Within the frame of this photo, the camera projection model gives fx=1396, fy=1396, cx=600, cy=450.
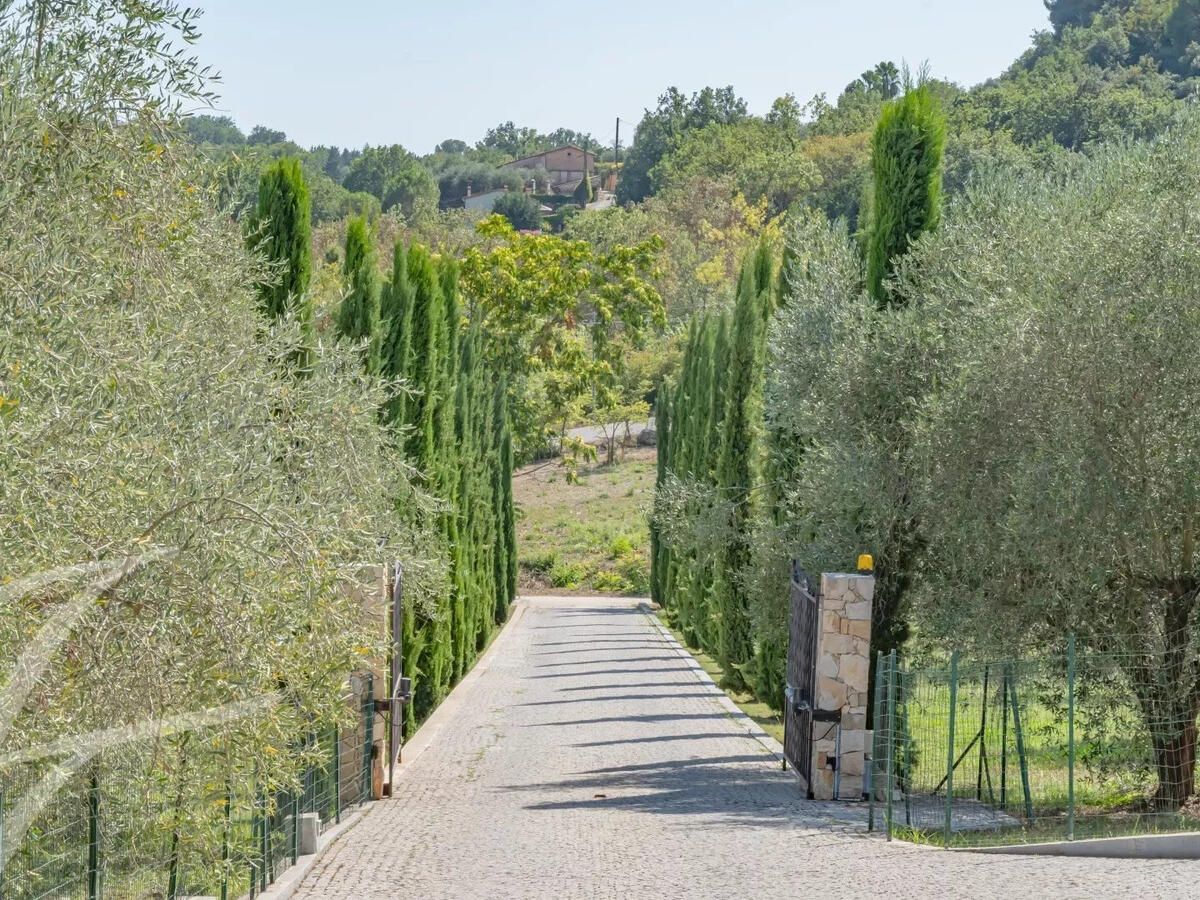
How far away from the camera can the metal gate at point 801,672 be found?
12.1m

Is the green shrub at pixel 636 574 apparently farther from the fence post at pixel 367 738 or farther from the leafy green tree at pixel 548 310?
the fence post at pixel 367 738

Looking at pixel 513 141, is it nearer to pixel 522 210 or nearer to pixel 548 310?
pixel 522 210

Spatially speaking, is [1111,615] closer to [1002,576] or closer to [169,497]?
[1002,576]

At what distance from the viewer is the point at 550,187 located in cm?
14688

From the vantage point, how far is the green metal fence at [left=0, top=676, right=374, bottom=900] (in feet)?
17.5

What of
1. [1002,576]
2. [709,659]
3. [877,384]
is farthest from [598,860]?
[709,659]

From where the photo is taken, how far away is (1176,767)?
1093 centimetres

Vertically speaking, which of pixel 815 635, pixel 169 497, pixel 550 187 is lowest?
pixel 815 635

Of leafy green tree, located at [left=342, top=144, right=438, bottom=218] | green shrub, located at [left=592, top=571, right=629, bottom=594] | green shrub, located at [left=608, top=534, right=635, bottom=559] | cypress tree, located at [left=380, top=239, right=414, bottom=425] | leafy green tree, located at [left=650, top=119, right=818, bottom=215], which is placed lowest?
green shrub, located at [left=592, top=571, right=629, bottom=594]

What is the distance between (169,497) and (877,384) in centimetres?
932

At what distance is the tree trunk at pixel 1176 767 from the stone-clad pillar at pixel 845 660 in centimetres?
235

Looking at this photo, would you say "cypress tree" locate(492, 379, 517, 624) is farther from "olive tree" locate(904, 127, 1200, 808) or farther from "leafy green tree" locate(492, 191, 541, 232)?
"leafy green tree" locate(492, 191, 541, 232)

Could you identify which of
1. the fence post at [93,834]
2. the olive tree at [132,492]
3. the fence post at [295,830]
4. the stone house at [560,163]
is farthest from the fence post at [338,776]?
the stone house at [560,163]

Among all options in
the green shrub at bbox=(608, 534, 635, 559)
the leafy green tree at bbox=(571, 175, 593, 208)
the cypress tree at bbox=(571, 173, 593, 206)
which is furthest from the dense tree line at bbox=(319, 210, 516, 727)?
the cypress tree at bbox=(571, 173, 593, 206)
